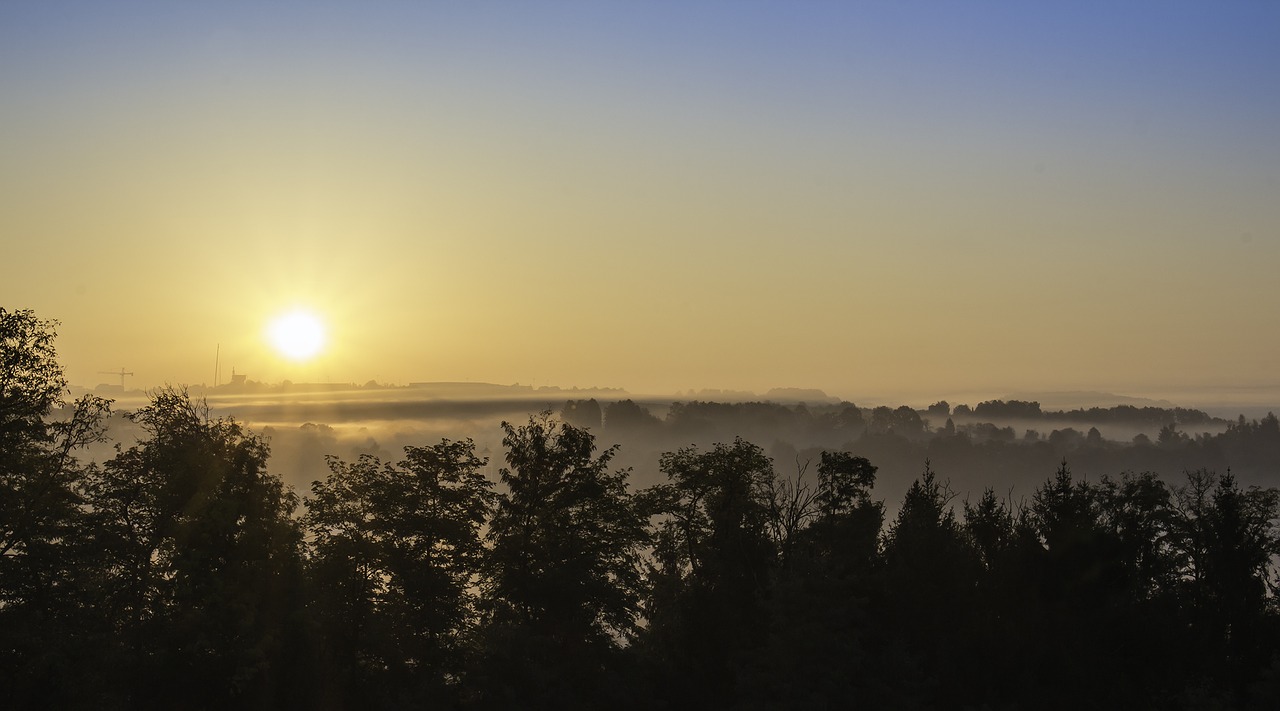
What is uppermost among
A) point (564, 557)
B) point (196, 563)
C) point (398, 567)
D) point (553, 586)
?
point (196, 563)

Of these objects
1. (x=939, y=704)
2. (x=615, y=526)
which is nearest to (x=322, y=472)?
(x=615, y=526)

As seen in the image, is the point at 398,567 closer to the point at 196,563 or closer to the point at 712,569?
the point at 196,563

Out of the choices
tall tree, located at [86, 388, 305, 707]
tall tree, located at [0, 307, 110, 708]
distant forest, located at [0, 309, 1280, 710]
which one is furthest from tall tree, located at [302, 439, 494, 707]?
tall tree, located at [0, 307, 110, 708]

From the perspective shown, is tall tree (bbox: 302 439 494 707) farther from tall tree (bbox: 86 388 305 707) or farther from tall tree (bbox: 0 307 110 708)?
tall tree (bbox: 0 307 110 708)

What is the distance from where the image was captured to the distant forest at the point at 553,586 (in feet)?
116

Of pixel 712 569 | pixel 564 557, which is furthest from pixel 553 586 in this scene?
pixel 712 569

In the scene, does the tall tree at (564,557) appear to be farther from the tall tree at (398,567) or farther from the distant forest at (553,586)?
the tall tree at (398,567)

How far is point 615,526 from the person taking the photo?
48719 mm

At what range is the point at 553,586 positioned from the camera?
145 ft

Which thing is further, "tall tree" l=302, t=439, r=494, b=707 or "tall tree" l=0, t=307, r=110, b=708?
"tall tree" l=302, t=439, r=494, b=707

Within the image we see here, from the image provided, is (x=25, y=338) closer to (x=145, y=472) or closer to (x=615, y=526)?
(x=145, y=472)

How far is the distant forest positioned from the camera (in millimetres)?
35250

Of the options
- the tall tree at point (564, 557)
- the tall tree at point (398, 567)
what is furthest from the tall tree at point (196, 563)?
the tall tree at point (564, 557)

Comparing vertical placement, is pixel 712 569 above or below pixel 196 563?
below
